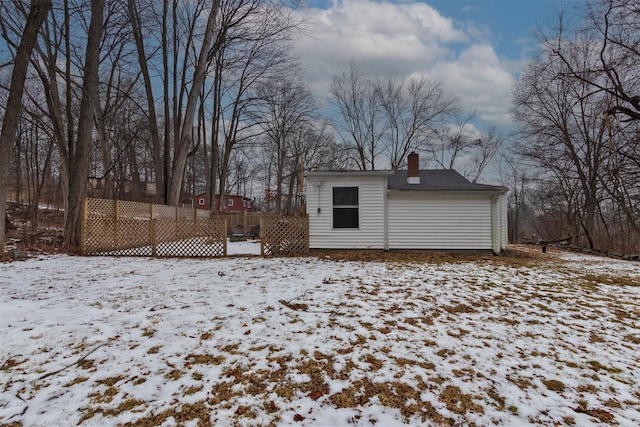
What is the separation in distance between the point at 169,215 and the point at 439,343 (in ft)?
42.2

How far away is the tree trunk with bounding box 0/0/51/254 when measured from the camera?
309 inches

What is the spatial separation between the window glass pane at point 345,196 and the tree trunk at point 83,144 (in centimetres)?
779

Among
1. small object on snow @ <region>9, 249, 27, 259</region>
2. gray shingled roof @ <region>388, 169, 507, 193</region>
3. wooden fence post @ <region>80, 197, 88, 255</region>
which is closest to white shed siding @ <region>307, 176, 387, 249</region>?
gray shingled roof @ <region>388, 169, 507, 193</region>

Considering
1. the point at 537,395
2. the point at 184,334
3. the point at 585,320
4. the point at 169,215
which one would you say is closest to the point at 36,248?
the point at 169,215

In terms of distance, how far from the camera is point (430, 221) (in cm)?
974

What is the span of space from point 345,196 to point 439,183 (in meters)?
3.37

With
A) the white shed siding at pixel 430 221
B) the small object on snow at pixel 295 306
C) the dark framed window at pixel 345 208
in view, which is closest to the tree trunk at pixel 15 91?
the small object on snow at pixel 295 306

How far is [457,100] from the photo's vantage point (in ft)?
74.4

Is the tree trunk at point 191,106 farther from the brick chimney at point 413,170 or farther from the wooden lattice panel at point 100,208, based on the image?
the brick chimney at point 413,170

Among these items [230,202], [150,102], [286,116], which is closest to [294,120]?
[286,116]

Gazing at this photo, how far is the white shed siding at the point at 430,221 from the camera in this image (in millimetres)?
9672

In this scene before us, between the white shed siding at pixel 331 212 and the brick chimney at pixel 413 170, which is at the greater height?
the brick chimney at pixel 413 170

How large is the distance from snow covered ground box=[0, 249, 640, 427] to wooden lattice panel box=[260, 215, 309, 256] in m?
4.06

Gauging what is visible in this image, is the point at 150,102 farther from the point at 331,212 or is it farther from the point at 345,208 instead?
the point at 345,208
